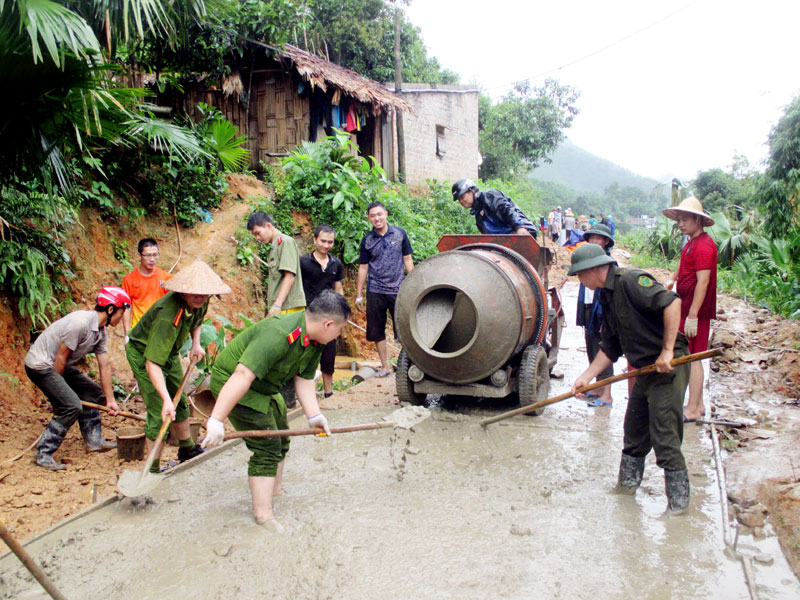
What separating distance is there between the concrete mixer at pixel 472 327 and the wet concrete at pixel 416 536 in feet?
2.48

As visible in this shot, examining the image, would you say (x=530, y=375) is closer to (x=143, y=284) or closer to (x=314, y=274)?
(x=314, y=274)

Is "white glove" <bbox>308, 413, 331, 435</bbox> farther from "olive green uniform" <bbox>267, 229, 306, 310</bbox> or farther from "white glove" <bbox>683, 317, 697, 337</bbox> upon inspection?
"white glove" <bbox>683, 317, 697, 337</bbox>

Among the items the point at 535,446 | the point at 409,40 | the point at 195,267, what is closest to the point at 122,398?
the point at 195,267

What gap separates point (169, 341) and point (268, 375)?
0.94 m

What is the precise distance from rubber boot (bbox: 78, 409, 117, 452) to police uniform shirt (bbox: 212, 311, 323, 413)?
2158mm

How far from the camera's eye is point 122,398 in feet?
20.6

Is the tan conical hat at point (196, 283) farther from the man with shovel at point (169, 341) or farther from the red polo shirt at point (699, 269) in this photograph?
the red polo shirt at point (699, 269)

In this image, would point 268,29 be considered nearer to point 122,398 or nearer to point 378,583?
point 122,398

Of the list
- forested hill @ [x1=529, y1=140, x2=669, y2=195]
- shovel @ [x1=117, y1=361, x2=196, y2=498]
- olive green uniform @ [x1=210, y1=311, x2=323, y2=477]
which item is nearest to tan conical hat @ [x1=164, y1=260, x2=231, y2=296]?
olive green uniform @ [x1=210, y1=311, x2=323, y2=477]

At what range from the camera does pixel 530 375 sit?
547 centimetres

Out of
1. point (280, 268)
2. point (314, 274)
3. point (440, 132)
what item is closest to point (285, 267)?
point (280, 268)

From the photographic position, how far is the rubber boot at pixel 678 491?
3617 mm

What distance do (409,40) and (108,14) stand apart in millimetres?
17315

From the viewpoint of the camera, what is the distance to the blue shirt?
6.67 m
